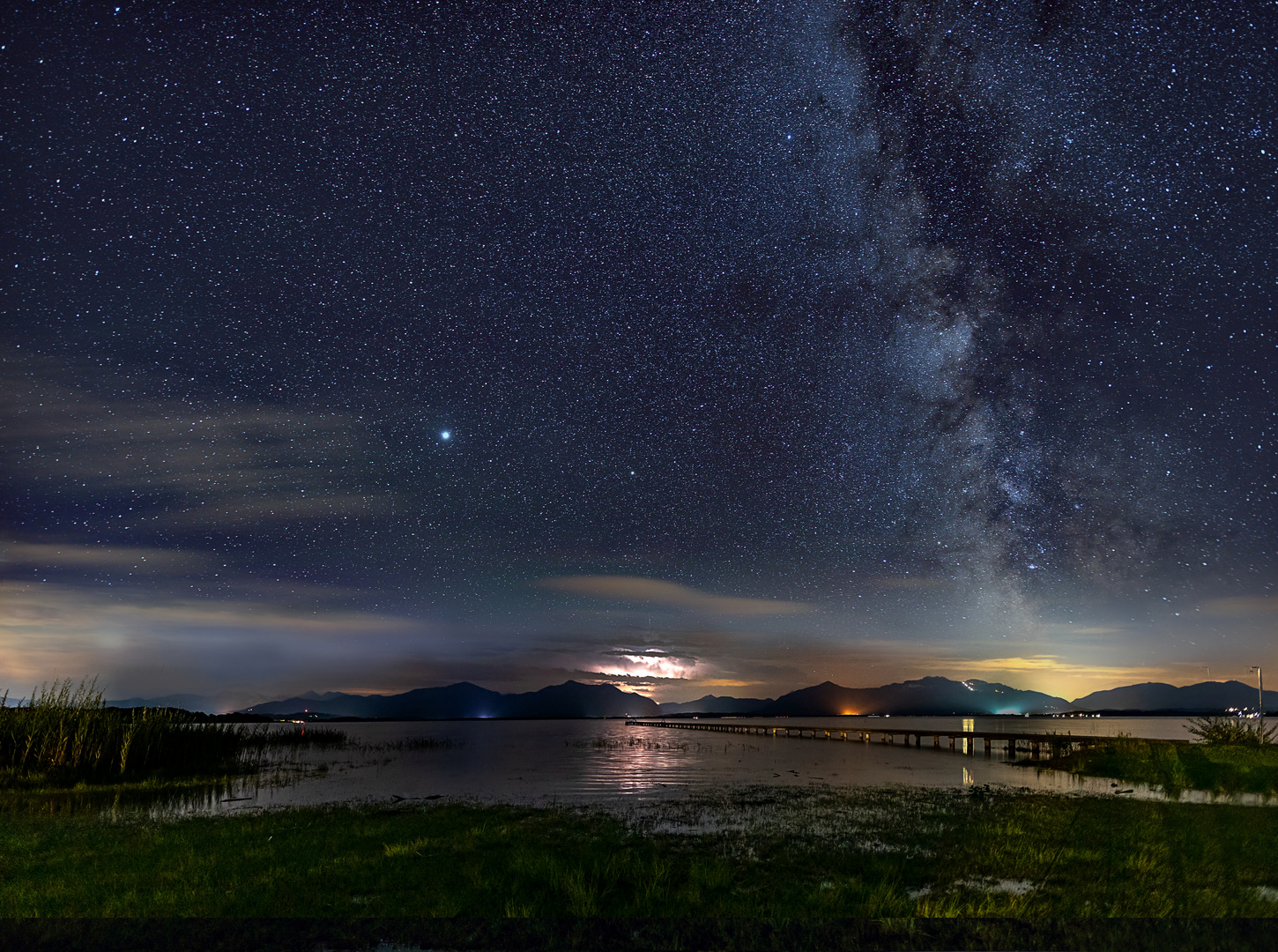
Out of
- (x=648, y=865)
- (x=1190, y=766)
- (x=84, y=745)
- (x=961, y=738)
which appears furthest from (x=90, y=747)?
(x=961, y=738)

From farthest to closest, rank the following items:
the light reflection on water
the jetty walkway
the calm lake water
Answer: the jetty walkway, the calm lake water, the light reflection on water

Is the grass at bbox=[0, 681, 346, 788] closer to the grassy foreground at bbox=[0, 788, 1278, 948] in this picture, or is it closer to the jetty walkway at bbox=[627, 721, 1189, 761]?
the grassy foreground at bbox=[0, 788, 1278, 948]

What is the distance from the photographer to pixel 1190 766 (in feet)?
113

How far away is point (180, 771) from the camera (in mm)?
36594

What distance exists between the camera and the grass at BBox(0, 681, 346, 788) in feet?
101

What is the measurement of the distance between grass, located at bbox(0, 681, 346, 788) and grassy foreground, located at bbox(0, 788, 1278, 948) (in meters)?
9.67

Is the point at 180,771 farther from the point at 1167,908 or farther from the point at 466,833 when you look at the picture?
the point at 1167,908

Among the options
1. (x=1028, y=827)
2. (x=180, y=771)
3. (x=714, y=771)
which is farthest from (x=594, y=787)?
(x=1028, y=827)

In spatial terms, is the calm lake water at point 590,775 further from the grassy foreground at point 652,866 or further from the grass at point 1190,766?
the grassy foreground at point 652,866

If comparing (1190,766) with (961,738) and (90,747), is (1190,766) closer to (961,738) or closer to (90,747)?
(90,747)

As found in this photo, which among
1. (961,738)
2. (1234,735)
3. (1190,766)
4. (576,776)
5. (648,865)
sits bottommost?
(961,738)

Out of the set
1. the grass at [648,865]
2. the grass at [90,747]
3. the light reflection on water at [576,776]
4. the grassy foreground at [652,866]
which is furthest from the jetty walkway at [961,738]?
the grass at [90,747]

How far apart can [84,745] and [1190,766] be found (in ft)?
153

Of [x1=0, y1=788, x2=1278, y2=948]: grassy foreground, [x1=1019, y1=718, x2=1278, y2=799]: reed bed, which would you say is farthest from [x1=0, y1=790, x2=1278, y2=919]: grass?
[x1=1019, y1=718, x2=1278, y2=799]: reed bed
